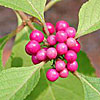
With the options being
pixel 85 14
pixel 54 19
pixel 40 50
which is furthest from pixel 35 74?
pixel 54 19

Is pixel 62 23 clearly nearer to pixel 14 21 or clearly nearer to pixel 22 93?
pixel 22 93

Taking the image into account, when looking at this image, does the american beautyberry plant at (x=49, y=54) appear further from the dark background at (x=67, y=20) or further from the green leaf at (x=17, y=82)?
the dark background at (x=67, y=20)

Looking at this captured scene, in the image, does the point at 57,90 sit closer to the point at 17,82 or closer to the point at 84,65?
the point at 84,65

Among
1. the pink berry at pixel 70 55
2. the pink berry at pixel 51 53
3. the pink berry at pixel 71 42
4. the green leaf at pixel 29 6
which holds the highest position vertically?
the green leaf at pixel 29 6

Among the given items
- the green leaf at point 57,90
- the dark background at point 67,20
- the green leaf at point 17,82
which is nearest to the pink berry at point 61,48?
the green leaf at point 17,82

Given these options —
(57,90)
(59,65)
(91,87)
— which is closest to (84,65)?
(57,90)

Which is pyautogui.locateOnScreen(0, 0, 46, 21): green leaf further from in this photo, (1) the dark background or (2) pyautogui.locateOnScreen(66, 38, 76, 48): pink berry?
(1) the dark background
